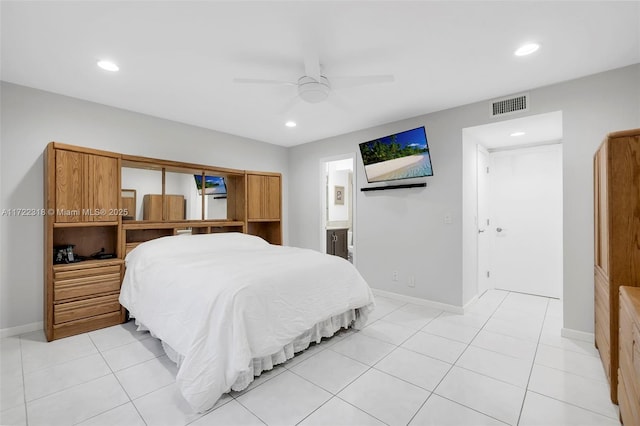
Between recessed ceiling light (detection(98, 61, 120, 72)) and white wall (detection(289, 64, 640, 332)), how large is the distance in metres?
3.06

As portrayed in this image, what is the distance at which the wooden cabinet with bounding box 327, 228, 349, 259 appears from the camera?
5.88 metres

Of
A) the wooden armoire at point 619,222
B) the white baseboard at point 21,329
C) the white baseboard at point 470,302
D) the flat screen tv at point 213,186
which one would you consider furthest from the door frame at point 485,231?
the white baseboard at point 21,329

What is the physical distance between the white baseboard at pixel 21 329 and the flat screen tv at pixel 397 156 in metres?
4.18

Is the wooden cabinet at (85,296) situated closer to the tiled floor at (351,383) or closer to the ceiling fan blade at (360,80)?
the tiled floor at (351,383)

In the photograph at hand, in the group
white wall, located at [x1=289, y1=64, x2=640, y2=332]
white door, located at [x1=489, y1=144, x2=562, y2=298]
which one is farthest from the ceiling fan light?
white door, located at [x1=489, y1=144, x2=562, y2=298]

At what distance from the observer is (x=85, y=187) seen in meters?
2.88

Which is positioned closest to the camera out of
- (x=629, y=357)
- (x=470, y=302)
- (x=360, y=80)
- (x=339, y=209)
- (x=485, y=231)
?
(x=629, y=357)

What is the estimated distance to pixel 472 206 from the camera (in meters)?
3.72

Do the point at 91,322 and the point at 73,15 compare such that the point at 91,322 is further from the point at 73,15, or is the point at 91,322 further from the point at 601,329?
the point at 601,329

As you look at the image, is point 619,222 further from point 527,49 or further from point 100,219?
point 100,219

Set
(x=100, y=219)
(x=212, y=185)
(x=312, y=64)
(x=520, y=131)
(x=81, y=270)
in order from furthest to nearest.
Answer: (x=212, y=185), (x=520, y=131), (x=100, y=219), (x=81, y=270), (x=312, y=64)

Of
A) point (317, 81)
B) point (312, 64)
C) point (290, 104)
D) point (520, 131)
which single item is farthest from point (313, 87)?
point (520, 131)

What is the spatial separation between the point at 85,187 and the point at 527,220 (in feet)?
18.5

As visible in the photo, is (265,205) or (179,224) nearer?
(179,224)
